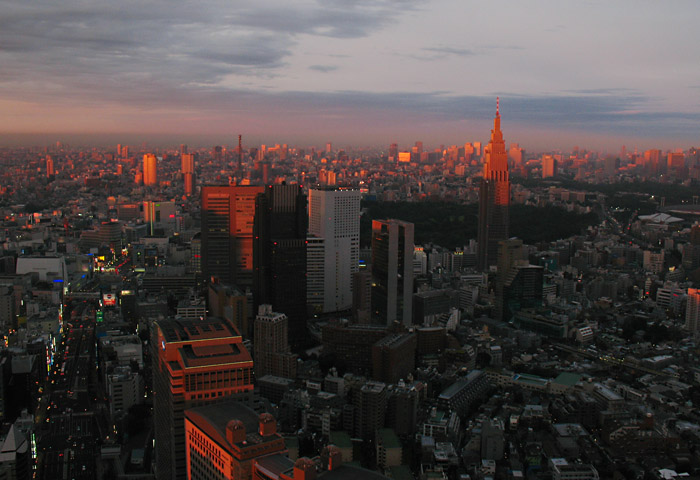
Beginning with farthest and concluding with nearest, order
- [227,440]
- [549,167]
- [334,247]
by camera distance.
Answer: [549,167] → [334,247] → [227,440]

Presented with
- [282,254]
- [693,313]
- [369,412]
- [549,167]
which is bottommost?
[369,412]

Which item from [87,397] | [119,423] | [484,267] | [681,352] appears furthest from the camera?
[484,267]

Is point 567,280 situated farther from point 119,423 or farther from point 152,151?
point 152,151

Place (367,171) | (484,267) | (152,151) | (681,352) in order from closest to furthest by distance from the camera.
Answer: (681,352) < (484,267) < (367,171) < (152,151)

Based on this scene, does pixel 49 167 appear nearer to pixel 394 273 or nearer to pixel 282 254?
pixel 282 254

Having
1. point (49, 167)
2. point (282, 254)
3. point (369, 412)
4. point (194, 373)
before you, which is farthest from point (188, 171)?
point (194, 373)

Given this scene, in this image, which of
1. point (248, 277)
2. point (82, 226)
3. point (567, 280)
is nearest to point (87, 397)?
point (248, 277)

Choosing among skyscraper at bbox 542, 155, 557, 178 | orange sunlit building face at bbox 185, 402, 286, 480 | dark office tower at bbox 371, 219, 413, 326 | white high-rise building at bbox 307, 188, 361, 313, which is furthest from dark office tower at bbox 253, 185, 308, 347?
skyscraper at bbox 542, 155, 557, 178
